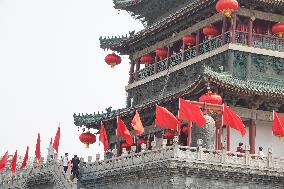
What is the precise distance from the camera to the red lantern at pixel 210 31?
27422 millimetres

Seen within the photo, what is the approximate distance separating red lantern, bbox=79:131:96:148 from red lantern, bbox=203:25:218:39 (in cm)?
948

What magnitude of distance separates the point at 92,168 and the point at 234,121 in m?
7.79

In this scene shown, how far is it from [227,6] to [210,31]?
281cm

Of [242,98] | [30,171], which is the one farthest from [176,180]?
[30,171]

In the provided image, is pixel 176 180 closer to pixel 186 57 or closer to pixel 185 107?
pixel 185 107

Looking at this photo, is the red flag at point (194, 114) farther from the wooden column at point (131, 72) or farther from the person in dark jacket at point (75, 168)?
the wooden column at point (131, 72)

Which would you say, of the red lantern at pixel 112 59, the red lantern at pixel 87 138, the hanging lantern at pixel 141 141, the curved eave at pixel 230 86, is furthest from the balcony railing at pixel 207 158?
the red lantern at pixel 112 59

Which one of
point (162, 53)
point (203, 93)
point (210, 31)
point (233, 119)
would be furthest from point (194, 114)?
point (162, 53)

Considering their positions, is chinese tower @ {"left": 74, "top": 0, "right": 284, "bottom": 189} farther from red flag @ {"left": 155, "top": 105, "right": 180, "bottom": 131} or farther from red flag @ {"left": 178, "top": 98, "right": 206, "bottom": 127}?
red flag @ {"left": 155, "top": 105, "right": 180, "bottom": 131}

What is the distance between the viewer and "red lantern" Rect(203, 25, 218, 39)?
2742 centimetres

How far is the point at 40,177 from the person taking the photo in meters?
31.3

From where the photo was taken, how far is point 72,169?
2780cm

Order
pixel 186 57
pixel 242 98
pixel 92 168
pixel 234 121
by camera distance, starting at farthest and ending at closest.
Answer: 1. pixel 186 57
2. pixel 92 168
3. pixel 242 98
4. pixel 234 121

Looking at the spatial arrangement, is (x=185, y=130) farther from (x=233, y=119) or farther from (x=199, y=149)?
(x=199, y=149)
